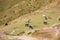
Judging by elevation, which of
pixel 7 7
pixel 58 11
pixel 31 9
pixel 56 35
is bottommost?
pixel 56 35

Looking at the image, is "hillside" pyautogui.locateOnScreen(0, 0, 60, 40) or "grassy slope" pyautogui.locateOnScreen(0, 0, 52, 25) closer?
"hillside" pyautogui.locateOnScreen(0, 0, 60, 40)

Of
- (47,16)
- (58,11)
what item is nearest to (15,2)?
(58,11)

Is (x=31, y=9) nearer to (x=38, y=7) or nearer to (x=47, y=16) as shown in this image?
(x=38, y=7)

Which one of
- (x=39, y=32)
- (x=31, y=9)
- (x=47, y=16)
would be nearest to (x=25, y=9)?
(x=31, y=9)

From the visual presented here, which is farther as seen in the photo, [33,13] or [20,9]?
[20,9]

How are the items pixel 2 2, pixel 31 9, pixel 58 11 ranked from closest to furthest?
1. pixel 58 11
2. pixel 31 9
3. pixel 2 2

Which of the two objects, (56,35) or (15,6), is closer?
(56,35)

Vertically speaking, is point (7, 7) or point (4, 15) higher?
point (7, 7)

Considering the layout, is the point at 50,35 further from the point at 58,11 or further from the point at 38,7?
the point at 38,7

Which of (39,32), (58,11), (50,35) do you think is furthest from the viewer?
(58,11)

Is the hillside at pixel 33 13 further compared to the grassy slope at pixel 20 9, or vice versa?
the grassy slope at pixel 20 9

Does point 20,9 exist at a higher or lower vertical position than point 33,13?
higher
